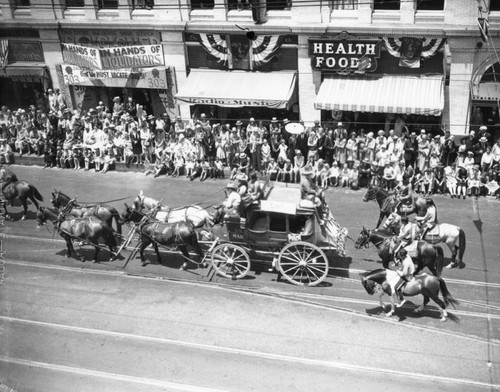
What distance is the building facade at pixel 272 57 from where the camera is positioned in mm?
22875

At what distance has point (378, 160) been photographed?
21172 mm

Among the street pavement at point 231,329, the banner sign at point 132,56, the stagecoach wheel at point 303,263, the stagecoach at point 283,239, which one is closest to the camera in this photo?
the street pavement at point 231,329

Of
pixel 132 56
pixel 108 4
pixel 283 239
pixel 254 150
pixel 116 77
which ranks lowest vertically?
pixel 283 239

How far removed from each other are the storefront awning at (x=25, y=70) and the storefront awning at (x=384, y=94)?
Result: 14.4 meters

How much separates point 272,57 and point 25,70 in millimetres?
13047

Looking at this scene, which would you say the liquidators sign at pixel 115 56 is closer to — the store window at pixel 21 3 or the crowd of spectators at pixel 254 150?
the crowd of spectators at pixel 254 150

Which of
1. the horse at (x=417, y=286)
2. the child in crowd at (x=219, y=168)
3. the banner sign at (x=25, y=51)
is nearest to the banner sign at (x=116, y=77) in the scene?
the banner sign at (x=25, y=51)

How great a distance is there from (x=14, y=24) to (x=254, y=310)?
21.8 meters

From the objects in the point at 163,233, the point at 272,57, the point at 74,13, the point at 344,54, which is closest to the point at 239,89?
the point at 272,57

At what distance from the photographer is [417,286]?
13242 mm

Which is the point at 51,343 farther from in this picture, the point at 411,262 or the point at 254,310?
the point at 411,262

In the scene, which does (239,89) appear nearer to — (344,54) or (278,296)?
(344,54)

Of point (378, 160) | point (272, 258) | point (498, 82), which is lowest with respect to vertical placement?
point (272, 258)

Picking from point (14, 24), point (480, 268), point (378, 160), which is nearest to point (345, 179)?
point (378, 160)
